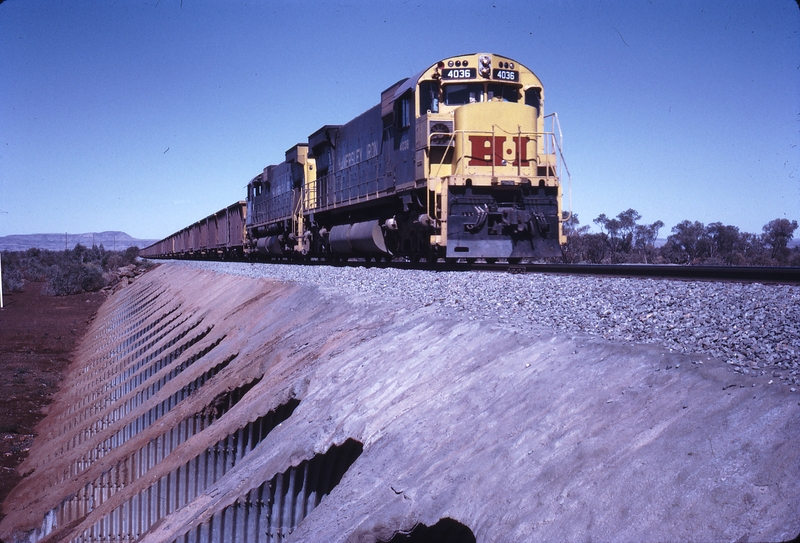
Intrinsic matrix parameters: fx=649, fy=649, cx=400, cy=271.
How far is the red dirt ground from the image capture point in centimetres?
1003

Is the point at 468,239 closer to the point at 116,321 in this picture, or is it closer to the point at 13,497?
the point at 13,497

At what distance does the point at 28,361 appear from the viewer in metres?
16.7

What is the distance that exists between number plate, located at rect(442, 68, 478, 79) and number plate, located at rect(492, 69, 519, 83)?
429 millimetres

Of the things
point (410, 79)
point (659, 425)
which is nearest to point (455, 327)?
point (659, 425)

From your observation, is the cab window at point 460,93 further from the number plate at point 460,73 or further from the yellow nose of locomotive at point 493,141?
the yellow nose of locomotive at point 493,141

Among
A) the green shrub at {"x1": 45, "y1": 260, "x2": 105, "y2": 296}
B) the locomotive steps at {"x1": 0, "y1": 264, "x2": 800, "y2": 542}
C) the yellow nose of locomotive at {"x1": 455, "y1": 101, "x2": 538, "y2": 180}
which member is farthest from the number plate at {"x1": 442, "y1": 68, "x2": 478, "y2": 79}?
the green shrub at {"x1": 45, "y1": 260, "x2": 105, "y2": 296}

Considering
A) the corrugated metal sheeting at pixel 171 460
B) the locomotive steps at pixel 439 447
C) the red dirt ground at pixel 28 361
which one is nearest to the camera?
the locomotive steps at pixel 439 447

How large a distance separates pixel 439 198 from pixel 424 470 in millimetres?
9644

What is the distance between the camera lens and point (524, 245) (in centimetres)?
1188

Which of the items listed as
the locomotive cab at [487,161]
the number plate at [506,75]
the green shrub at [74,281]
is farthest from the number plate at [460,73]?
the green shrub at [74,281]

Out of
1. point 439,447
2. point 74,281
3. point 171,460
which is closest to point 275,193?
point 74,281

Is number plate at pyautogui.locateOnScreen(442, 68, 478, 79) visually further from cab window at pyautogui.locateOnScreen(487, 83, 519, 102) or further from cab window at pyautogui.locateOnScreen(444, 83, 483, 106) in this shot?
cab window at pyautogui.locateOnScreen(487, 83, 519, 102)

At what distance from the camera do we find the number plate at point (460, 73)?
12.9 metres

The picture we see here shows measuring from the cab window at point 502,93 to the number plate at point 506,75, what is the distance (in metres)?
0.14
